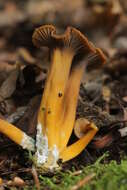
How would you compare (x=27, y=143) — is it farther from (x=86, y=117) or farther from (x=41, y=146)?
(x=86, y=117)

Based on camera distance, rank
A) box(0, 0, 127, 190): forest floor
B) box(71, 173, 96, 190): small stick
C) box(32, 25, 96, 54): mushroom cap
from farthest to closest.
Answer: box(32, 25, 96, 54): mushroom cap
box(0, 0, 127, 190): forest floor
box(71, 173, 96, 190): small stick

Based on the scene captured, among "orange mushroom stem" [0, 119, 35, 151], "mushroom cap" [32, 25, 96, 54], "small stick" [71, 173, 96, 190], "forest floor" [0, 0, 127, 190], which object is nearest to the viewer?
"small stick" [71, 173, 96, 190]

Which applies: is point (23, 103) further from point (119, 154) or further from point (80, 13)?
point (80, 13)

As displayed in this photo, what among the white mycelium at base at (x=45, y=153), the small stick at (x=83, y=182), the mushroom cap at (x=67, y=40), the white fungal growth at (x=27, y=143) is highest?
the mushroom cap at (x=67, y=40)

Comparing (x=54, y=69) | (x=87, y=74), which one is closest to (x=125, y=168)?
(x=54, y=69)

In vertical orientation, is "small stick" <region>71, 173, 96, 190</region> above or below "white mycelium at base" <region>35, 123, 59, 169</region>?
below

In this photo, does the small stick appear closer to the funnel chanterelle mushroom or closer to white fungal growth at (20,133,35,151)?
the funnel chanterelle mushroom

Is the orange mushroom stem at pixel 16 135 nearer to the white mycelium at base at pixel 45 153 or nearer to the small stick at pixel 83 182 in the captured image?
the white mycelium at base at pixel 45 153

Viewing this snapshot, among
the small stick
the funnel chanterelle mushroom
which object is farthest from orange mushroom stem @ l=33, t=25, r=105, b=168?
the small stick

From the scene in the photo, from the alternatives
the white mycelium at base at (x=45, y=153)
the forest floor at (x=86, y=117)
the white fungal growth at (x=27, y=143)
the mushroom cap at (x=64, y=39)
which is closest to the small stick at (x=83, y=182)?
the forest floor at (x=86, y=117)
